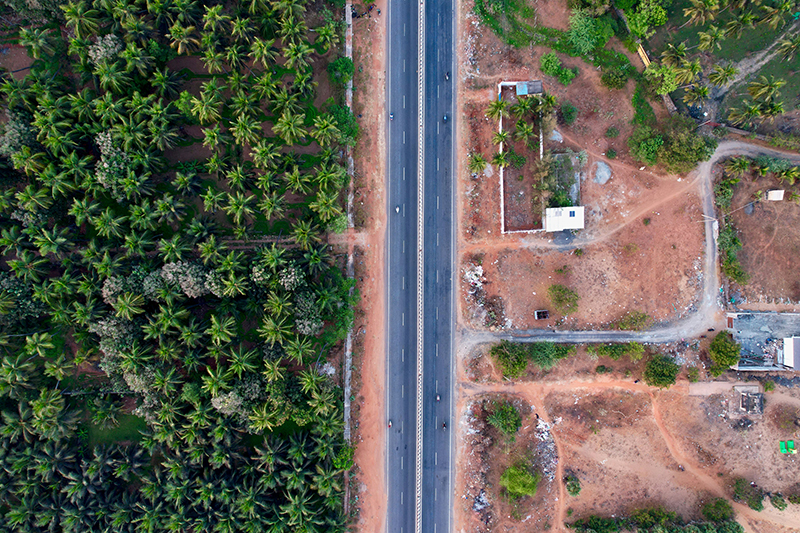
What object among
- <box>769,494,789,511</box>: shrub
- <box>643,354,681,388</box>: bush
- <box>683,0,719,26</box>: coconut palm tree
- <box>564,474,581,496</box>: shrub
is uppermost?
<box>683,0,719,26</box>: coconut palm tree

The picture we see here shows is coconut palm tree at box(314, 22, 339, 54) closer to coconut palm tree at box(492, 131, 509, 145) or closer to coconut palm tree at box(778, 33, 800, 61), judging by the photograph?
coconut palm tree at box(492, 131, 509, 145)

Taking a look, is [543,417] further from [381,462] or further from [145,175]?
[145,175]

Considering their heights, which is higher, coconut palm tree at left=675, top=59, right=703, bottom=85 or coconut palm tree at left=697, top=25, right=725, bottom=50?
coconut palm tree at left=697, top=25, right=725, bottom=50

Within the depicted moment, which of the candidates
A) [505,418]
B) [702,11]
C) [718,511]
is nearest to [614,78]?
[702,11]

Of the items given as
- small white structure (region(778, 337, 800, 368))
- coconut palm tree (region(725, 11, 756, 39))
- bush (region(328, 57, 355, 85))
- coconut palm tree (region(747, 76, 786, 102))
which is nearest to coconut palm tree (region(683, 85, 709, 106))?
coconut palm tree (region(747, 76, 786, 102))

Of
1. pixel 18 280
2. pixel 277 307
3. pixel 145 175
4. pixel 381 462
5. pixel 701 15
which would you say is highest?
pixel 701 15

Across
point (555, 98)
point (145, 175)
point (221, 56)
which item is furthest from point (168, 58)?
point (555, 98)

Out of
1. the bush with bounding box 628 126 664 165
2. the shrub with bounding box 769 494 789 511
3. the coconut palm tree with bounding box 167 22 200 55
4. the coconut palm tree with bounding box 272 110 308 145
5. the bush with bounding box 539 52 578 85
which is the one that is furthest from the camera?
the bush with bounding box 539 52 578 85
